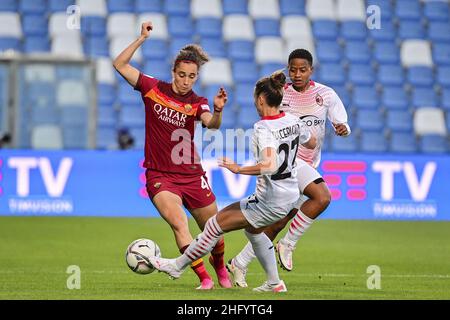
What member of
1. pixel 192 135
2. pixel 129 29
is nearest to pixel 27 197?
pixel 129 29

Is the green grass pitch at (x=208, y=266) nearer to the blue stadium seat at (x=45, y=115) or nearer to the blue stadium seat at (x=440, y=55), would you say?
the blue stadium seat at (x=45, y=115)

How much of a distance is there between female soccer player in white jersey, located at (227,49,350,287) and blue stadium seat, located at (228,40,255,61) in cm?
1346

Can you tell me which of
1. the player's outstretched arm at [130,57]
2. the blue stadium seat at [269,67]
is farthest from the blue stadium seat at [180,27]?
the player's outstretched arm at [130,57]

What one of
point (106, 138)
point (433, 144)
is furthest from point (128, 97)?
point (433, 144)

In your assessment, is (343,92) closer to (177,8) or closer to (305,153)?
(177,8)

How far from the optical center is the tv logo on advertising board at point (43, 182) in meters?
18.3

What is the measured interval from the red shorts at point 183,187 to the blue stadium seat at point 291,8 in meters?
15.7

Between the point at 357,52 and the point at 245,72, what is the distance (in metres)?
2.86

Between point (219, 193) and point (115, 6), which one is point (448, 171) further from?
point (115, 6)

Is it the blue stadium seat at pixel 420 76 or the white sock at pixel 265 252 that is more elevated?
the blue stadium seat at pixel 420 76

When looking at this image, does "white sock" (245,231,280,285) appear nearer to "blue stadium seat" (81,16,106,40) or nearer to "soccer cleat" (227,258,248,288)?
"soccer cleat" (227,258,248,288)

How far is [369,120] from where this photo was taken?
2352 centimetres

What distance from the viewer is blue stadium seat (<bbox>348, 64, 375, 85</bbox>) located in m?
24.2

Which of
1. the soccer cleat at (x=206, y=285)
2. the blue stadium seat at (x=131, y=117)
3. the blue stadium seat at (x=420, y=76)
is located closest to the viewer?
the soccer cleat at (x=206, y=285)
